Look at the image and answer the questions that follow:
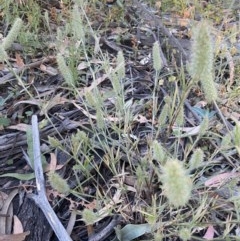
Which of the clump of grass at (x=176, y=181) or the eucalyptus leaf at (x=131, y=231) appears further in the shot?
the eucalyptus leaf at (x=131, y=231)

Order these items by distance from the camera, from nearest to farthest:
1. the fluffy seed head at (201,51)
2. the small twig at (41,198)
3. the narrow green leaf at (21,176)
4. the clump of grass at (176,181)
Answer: the clump of grass at (176,181) → the fluffy seed head at (201,51) → the small twig at (41,198) → the narrow green leaf at (21,176)

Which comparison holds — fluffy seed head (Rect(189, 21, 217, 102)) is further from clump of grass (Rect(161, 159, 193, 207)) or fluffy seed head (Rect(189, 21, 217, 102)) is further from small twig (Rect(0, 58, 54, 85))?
small twig (Rect(0, 58, 54, 85))

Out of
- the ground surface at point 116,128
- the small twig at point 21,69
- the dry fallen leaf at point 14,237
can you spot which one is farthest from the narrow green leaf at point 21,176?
the small twig at point 21,69

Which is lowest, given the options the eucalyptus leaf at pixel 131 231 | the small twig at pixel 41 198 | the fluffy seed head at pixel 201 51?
the eucalyptus leaf at pixel 131 231

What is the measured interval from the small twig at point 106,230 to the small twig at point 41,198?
11 centimetres

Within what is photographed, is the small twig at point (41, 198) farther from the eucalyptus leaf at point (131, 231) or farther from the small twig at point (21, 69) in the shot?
the small twig at point (21, 69)

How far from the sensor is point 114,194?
131 centimetres

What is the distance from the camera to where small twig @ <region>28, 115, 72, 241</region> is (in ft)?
3.71

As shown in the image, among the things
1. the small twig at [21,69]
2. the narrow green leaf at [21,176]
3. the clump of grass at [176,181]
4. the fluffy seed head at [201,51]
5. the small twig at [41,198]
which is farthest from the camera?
the small twig at [21,69]

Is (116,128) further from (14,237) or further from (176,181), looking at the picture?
(176,181)

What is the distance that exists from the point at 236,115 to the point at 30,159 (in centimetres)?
73

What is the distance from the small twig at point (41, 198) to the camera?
113cm

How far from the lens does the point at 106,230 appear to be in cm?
122

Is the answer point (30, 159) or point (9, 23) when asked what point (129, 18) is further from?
point (30, 159)
